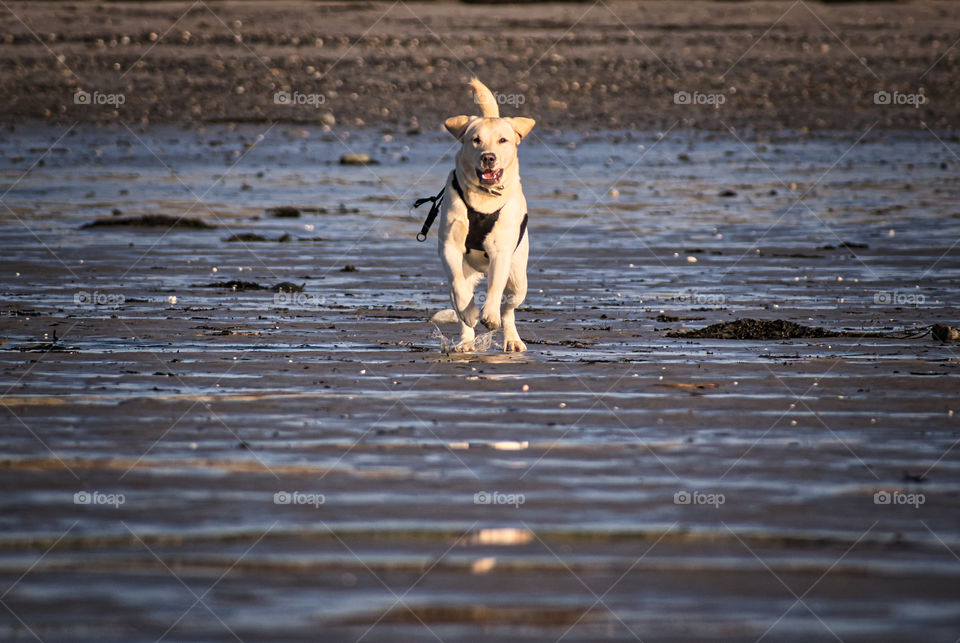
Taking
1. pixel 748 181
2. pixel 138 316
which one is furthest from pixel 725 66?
pixel 138 316

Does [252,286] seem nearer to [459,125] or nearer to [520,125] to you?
[459,125]

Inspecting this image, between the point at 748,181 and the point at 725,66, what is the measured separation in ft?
59.6

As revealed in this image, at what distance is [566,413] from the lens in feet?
26.8

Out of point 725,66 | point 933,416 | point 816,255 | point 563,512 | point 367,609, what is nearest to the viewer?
point 367,609

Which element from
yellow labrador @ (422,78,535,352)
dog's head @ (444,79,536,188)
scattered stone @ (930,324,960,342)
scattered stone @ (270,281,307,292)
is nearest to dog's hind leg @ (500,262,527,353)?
yellow labrador @ (422,78,535,352)

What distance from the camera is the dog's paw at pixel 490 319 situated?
995cm

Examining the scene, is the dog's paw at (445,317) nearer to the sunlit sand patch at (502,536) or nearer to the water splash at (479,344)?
the water splash at (479,344)

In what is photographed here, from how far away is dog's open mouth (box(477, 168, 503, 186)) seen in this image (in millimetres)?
10023

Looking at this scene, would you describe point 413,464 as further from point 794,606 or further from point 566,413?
point 794,606

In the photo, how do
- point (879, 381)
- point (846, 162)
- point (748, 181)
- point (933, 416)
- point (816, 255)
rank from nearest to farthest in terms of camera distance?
point (933, 416) < point (879, 381) < point (816, 255) < point (748, 181) < point (846, 162)

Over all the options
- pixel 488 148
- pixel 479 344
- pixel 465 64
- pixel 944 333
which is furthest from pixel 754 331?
pixel 465 64

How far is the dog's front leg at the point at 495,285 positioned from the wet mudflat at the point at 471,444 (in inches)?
11.8

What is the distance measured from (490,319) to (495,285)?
301mm

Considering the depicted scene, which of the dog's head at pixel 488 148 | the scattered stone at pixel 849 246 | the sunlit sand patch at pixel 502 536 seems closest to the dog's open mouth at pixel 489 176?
the dog's head at pixel 488 148
